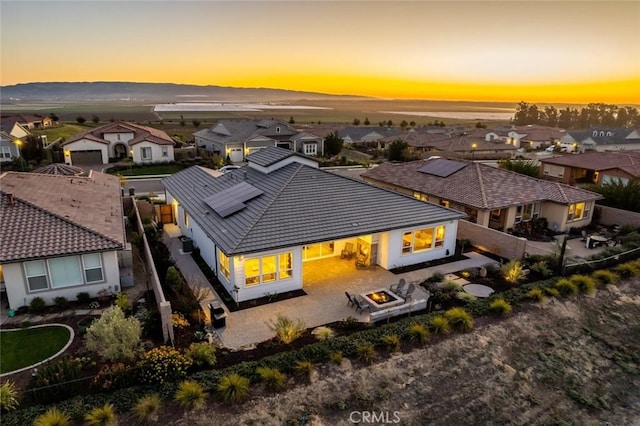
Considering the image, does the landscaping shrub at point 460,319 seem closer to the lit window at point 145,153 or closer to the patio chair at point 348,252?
the patio chair at point 348,252

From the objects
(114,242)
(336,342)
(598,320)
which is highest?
(114,242)

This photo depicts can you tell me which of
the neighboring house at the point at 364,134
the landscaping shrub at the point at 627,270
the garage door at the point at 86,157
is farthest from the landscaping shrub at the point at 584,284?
the neighboring house at the point at 364,134

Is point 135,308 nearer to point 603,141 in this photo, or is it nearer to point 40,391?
point 40,391

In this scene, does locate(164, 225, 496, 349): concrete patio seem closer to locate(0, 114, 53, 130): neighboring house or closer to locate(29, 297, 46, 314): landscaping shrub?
locate(29, 297, 46, 314): landscaping shrub

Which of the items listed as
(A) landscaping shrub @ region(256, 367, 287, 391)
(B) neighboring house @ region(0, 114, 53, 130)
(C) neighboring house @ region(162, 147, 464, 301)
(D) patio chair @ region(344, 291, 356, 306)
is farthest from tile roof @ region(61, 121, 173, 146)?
(A) landscaping shrub @ region(256, 367, 287, 391)

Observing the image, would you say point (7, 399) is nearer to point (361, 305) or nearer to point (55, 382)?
point (55, 382)

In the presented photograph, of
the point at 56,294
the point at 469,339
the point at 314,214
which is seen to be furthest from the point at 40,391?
the point at 469,339

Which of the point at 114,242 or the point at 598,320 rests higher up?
the point at 114,242

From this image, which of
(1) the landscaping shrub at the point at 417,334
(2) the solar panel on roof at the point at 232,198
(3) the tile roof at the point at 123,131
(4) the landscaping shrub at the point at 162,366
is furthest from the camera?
(3) the tile roof at the point at 123,131
